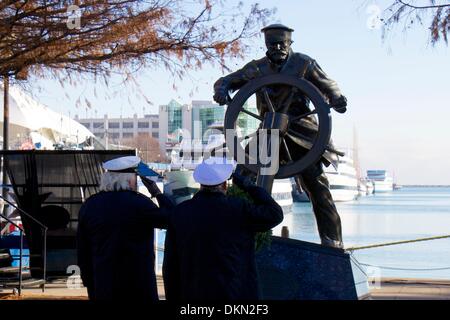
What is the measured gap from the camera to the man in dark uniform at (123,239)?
5.89 meters

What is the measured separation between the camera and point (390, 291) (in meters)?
12.7

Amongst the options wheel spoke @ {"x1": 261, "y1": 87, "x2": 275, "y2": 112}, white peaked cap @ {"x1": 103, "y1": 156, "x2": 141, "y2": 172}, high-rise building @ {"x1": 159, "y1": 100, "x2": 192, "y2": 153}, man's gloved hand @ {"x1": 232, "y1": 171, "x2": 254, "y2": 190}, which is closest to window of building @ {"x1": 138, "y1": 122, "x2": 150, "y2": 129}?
high-rise building @ {"x1": 159, "y1": 100, "x2": 192, "y2": 153}

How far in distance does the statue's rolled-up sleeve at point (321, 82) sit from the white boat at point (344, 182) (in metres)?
88.8

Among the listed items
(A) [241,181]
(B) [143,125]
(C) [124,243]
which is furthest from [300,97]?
(B) [143,125]

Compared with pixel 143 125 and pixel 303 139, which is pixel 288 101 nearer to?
pixel 303 139

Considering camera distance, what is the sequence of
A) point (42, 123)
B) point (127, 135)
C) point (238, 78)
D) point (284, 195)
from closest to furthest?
1. point (238, 78)
2. point (42, 123)
3. point (284, 195)
4. point (127, 135)

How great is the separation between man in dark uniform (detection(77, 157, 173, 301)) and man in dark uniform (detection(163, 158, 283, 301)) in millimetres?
376

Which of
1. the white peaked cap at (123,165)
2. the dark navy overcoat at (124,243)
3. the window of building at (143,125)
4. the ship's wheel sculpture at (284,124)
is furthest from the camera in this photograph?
the window of building at (143,125)

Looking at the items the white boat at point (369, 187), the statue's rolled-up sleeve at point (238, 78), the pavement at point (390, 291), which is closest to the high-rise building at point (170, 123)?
the white boat at point (369, 187)

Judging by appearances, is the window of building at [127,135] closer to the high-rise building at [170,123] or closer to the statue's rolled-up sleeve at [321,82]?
the high-rise building at [170,123]

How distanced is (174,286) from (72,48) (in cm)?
594

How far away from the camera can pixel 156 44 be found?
442 inches

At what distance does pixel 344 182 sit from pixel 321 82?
96.1 metres
